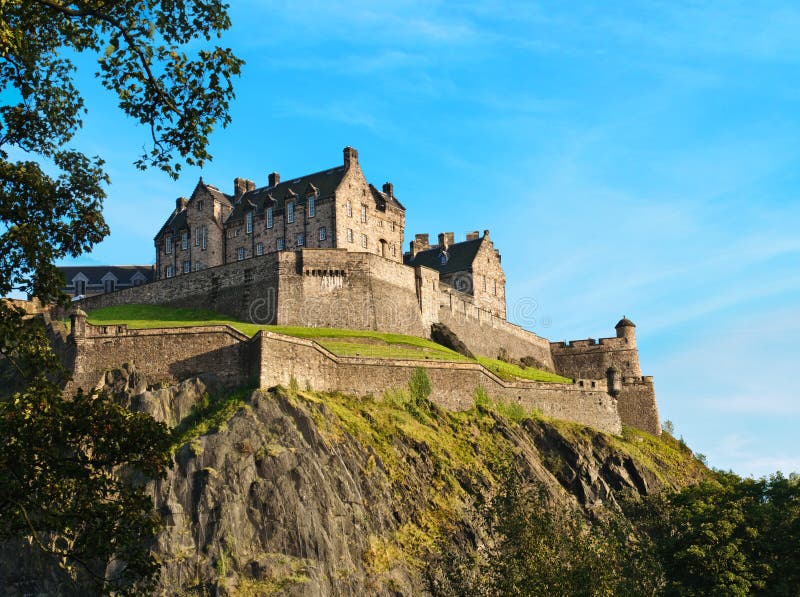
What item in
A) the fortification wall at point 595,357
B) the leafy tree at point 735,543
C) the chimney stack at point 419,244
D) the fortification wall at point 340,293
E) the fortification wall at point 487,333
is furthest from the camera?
the chimney stack at point 419,244

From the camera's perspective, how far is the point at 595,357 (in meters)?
83.5

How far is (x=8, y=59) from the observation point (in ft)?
64.8

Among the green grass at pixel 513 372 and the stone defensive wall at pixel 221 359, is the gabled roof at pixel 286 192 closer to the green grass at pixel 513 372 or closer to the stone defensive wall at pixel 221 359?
the green grass at pixel 513 372

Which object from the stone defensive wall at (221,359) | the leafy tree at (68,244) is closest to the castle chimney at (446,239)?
the stone defensive wall at (221,359)

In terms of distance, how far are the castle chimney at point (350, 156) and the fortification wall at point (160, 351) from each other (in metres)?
28.1

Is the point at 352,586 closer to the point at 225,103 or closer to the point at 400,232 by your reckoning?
the point at 225,103

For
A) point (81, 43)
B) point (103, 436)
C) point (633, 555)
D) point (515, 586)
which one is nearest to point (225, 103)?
point (81, 43)

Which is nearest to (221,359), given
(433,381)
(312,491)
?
(312,491)

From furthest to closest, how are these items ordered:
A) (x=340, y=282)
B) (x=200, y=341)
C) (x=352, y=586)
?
(x=340, y=282)
(x=200, y=341)
(x=352, y=586)

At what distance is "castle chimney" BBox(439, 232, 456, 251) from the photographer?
90569 millimetres

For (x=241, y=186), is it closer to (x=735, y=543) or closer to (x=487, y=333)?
(x=487, y=333)

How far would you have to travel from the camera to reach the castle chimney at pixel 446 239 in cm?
9057

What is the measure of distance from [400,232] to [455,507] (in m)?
35.1

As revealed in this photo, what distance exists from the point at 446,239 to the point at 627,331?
19310 mm
